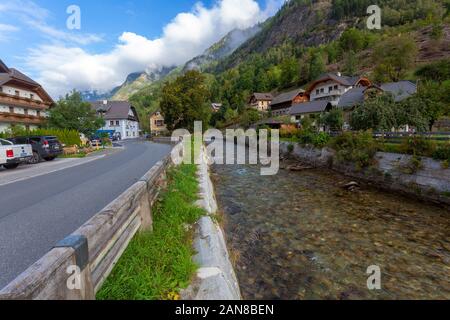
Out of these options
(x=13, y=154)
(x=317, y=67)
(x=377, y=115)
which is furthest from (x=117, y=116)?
(x=317, y=67)

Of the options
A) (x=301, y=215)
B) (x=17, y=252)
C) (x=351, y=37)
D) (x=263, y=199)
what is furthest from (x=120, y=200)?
(x=351, y=37)

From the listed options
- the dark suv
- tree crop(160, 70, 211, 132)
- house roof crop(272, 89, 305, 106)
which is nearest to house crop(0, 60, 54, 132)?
the dark suv

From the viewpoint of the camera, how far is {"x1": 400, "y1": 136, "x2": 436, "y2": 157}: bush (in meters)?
11.2

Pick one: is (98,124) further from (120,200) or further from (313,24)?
(313,24)

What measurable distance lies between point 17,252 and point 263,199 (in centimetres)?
851

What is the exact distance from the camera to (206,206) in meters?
6.82

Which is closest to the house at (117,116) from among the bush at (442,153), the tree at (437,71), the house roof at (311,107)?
the house roof at (311,107)

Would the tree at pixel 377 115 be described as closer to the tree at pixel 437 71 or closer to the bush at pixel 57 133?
the bush at pixel 57 133

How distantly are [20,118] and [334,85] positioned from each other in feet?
218

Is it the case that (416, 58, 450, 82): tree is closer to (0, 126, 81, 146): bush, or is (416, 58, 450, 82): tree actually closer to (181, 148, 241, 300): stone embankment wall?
(181, 148, 241, 300): stone embankment wall

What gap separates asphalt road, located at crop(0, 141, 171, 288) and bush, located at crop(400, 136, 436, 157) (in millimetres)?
13789

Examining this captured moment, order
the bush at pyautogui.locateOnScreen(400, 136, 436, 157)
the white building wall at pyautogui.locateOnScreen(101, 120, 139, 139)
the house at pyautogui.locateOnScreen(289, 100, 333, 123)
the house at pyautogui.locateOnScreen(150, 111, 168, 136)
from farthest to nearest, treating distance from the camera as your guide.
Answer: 1. the house at pyautogui.locateOnScreen(150, 111, 168, 136)
2. the white building wall at pyautogui.locateOnScreen(101, 120, 139, 139)
3. the house at pyautogui.locateOnScreen(289, 100, 333, 123)
4. the bush at pyautogui.locateOnScreen(400, 136, 436, 157)

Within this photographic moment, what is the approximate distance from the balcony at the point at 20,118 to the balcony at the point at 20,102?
1.63 metres

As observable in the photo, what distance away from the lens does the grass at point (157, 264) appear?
3.08 meters
